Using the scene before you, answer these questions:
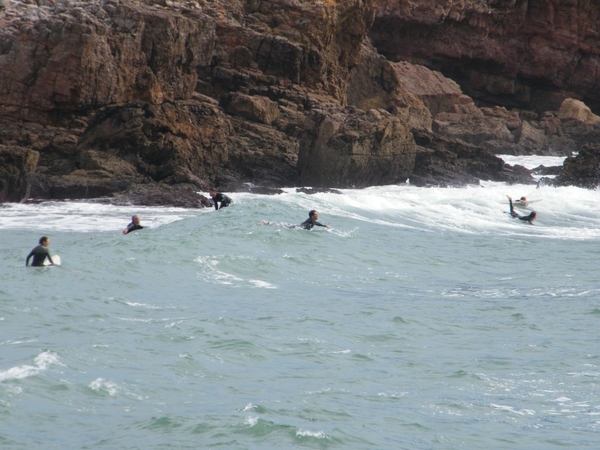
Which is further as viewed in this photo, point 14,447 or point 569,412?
point 569,412

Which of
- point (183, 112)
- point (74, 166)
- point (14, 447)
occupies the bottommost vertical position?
point (14, 447)

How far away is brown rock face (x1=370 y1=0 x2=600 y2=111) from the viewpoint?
5922 centimetres

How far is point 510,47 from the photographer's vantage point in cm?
6116

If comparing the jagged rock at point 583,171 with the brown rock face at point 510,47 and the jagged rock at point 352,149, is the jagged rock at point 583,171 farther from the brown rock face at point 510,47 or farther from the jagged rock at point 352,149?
the brown rock face at point 510,47

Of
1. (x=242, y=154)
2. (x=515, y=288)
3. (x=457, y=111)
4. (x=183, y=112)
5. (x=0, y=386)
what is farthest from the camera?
(x=457, y=111)

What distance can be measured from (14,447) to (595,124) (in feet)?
171

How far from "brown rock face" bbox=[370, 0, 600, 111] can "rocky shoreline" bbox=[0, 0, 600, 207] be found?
11.7 metres

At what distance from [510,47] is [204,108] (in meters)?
36.7

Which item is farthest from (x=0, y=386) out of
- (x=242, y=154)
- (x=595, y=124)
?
(x=595, y=124)

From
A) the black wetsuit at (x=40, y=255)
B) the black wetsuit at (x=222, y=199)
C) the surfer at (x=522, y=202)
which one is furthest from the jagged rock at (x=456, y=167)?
the black wetsuit at (x=40, y=255)

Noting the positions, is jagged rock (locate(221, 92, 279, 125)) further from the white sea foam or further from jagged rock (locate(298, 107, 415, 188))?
the white sea foam

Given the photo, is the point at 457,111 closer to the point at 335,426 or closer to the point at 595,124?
the point at 595,124

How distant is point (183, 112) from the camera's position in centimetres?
2867

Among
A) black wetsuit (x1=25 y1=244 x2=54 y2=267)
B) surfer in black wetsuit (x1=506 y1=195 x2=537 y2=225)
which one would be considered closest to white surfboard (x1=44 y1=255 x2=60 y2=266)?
black wetsuit (x1=25 y1=244 x2=54 y2=267)
